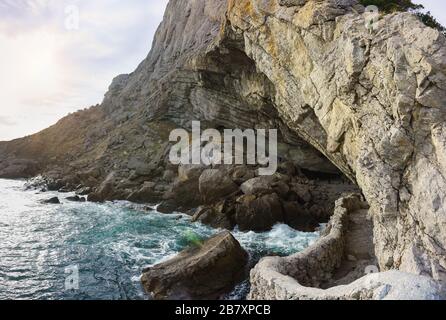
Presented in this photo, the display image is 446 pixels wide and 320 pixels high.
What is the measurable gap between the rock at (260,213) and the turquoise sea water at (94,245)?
701mm

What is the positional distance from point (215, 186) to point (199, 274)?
47.1 ft

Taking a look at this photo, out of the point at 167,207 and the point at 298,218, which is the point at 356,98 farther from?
the point at 167,207

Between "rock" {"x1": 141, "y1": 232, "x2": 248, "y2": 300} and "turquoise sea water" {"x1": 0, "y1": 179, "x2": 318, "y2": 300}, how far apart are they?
67cm


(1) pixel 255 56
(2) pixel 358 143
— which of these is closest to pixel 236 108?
(1) pixel 255 56

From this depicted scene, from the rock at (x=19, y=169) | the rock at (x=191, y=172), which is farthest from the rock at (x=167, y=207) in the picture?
the rock at (x=19, y=169)

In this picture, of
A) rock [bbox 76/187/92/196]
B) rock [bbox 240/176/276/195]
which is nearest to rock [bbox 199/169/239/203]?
rock [bbox 240/176/276/195]

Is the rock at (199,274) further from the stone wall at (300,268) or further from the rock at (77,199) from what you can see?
the rock at (77,199)

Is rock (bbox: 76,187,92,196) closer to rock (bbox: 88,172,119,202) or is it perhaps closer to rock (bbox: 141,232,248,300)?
rock (bbox: 88,172,119,202)

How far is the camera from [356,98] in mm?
13836

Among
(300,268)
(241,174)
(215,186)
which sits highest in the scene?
(241,174)

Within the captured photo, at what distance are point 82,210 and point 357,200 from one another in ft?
75.6

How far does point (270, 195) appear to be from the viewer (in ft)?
84.4

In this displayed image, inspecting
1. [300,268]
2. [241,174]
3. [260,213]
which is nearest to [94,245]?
[260,213]

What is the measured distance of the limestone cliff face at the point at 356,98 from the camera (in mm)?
10203
